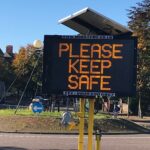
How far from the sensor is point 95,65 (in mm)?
10562

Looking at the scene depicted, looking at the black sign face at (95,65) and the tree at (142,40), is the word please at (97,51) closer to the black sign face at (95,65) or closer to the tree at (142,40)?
the black sign face at (95,65)

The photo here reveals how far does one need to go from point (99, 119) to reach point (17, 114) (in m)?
4.78

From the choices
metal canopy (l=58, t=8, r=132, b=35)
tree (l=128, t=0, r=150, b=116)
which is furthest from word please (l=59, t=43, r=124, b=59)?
tree (l=128, t=0, r=150, b=116)

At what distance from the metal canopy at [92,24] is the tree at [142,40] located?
34.3 meters

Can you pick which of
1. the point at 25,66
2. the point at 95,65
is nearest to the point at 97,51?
the point at 95,65

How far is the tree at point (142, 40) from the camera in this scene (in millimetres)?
47000

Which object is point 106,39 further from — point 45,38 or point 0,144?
point 0,144

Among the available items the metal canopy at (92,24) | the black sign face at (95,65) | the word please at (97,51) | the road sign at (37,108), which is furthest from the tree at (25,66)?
the word please at (97,51)

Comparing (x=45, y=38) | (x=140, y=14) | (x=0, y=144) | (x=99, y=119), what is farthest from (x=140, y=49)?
(x=45, y=38)

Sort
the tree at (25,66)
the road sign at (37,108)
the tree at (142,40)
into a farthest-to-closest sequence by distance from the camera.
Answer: the tree at (25,66), the tree at (142,40), the road sign at (37,108)

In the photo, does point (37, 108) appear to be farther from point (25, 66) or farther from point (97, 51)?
point (25, 66)

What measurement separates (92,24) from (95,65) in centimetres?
120

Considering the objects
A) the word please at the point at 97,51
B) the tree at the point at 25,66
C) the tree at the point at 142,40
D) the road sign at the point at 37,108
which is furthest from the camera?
the tree at the point at 25,66

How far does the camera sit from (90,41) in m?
10.7
